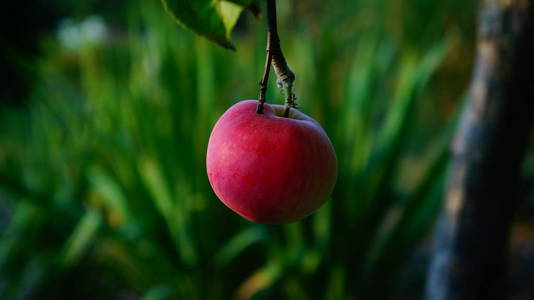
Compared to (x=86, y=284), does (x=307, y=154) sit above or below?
above

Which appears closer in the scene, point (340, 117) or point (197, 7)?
point (197, 7)

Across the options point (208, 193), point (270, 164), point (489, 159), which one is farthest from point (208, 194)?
point (270, 164)

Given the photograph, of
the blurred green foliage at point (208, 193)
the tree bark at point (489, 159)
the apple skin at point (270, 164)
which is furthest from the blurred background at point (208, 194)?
the apple skin at point (270, 164)

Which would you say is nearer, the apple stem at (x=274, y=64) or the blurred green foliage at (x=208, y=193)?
the apple stem at (x=274, y=64)

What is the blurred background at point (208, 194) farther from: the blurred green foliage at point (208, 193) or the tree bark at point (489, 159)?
the tree bark at point (489, 159)

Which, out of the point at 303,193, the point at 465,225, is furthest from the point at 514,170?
the point at 303,193

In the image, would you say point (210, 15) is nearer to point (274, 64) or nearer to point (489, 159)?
point (274, 64)

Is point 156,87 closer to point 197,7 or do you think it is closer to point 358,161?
point 358,161
